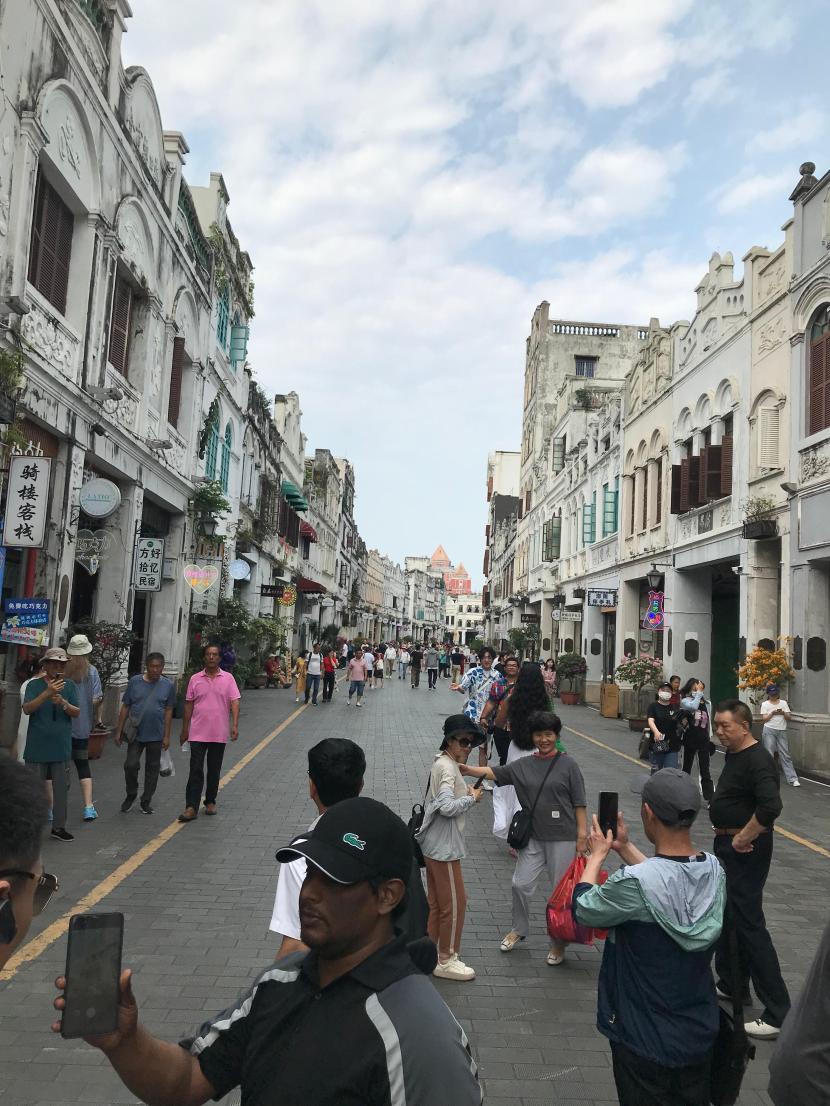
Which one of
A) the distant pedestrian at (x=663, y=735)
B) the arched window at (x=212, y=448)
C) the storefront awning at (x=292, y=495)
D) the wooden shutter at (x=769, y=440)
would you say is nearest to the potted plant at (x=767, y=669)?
the wooden shutter at (x=769, y=440)

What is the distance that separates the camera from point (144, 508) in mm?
18141

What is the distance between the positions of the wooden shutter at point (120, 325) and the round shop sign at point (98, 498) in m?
3.22

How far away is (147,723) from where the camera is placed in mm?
9070

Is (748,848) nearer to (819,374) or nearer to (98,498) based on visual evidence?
(98,498)

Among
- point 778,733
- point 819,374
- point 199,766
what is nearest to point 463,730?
point 199,766

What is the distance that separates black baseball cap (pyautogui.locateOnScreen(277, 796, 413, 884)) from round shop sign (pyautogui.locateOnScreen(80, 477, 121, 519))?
11.3 m

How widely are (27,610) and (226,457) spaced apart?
15260mm

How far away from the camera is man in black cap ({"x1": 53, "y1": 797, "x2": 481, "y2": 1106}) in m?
1.74

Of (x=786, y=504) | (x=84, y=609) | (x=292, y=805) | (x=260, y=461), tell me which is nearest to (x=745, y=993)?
(x=292, y=805)

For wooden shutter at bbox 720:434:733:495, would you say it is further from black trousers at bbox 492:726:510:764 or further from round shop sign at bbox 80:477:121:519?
round shop sign at bbox 80:477:121:519

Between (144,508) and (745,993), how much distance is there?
15.5 metres

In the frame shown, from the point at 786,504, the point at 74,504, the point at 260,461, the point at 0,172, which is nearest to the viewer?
the point at 0,172

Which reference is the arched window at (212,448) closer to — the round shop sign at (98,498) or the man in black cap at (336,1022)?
the round shop sign at (98,498)

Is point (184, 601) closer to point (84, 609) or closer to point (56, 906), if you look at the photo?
point (84, 609)
